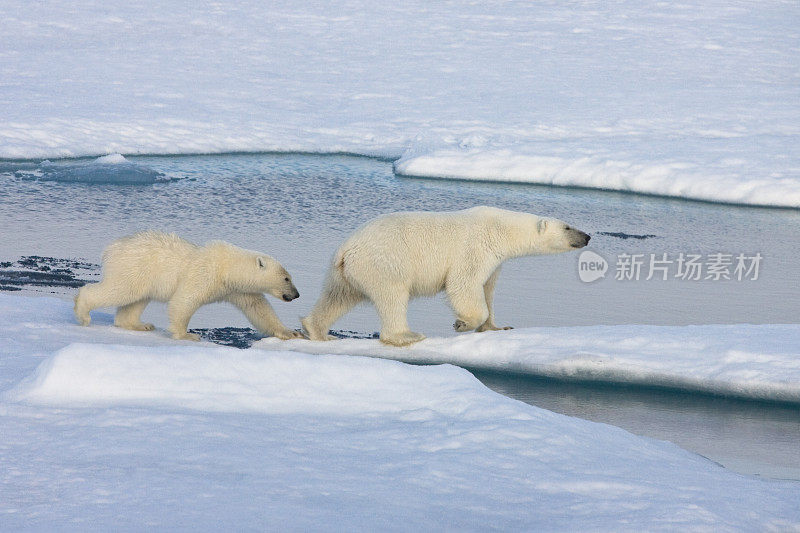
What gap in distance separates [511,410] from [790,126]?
11.4 metres

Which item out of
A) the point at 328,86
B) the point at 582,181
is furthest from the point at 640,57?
the point at 582,181

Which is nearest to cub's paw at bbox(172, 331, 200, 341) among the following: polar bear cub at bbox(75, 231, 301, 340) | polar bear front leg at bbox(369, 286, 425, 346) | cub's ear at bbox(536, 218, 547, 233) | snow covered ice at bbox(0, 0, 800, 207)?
polar bear cub at bbox(75, 231, 301, 340)

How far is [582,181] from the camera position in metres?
Result: 11.8

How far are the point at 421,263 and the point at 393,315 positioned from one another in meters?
0.33

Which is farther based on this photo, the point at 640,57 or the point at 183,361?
the point at 640,57

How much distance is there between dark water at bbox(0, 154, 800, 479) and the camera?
4824 millimetres

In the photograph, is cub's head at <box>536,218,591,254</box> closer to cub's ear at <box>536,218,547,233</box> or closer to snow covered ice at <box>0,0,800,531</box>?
cub's ear at <box>536,218,547,233</box>

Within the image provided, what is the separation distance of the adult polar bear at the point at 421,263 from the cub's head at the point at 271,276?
9.3 inches

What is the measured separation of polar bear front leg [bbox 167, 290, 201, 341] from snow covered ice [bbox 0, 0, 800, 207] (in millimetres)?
6781

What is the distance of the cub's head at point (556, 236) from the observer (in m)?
6.17

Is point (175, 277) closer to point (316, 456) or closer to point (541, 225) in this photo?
point (541, 225)

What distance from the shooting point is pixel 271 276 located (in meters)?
6.02

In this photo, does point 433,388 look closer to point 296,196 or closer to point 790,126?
point 296,196

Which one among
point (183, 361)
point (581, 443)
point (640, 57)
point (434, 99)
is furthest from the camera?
point (640, 57)
